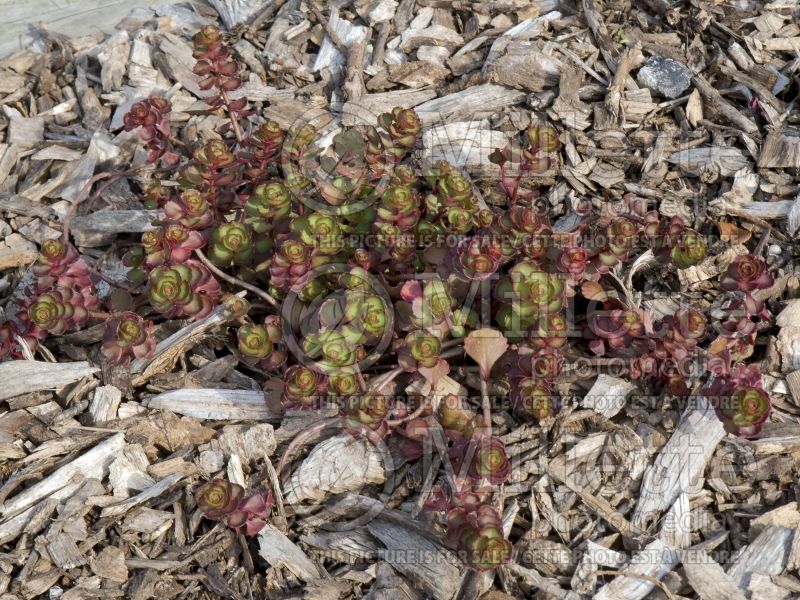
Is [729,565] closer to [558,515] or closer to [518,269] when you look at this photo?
[558,515]

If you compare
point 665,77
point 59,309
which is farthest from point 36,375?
point 665,77

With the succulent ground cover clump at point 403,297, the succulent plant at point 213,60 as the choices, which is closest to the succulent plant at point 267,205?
the succulent ground cover clump at point 403,297

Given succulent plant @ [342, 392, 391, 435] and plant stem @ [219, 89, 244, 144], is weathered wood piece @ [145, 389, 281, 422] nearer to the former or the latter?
succulent plant @ [342, 392, 391, 435]

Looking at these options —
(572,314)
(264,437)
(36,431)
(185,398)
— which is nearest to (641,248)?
(572,314)

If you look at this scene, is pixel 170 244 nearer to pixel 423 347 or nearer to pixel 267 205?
pixel 267 205

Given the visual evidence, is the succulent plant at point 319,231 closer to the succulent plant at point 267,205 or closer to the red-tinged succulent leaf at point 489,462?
the succulent plant at point 267,205

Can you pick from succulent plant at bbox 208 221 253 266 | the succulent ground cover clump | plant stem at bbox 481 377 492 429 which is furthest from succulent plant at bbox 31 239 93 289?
plant stem at bbox 481 377 492 429
